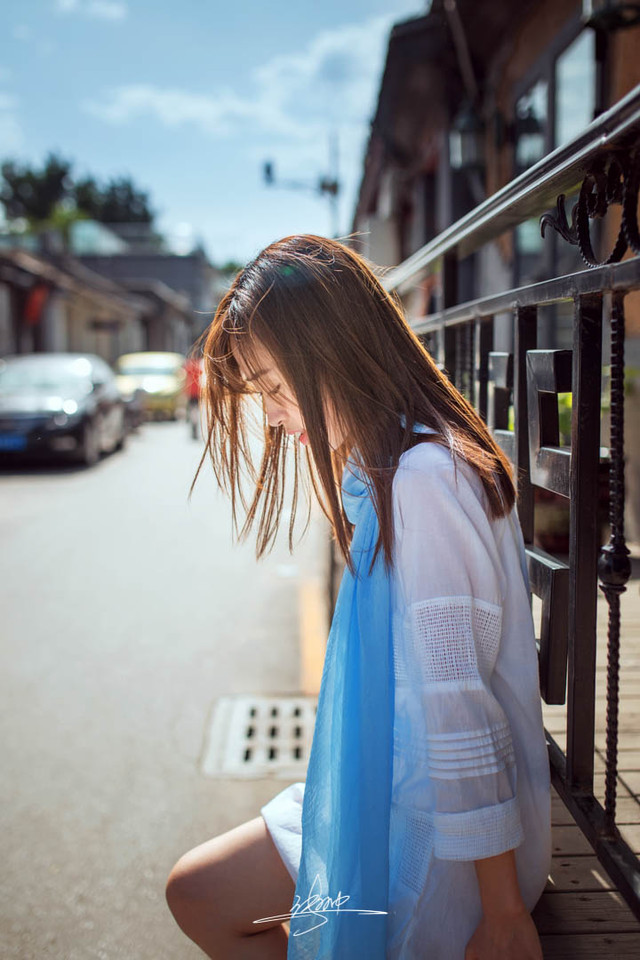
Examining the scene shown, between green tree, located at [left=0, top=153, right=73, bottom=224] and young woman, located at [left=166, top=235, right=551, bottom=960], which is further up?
green tree, located at [left=0, top=153, right=73, bottom=224]

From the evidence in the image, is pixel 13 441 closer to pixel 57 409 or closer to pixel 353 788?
pixel 57 409

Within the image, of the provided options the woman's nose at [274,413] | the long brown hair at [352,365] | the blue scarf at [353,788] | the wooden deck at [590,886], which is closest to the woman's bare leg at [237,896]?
the blue scarf at [353,788]

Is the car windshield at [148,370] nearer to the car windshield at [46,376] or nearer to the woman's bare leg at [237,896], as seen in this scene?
the car windshield at [46,376]

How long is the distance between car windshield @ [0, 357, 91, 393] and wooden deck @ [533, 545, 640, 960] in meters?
10.8

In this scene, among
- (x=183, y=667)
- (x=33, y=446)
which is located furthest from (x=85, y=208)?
(x=183, y=667)

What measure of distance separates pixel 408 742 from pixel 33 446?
34.3ft

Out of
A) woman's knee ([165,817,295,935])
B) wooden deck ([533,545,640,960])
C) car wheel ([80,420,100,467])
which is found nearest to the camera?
wooden deck ([533,545,640,960])

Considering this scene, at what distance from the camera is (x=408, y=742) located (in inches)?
50.5

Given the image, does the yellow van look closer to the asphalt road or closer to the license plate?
the license plate

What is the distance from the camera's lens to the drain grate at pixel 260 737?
313 cm

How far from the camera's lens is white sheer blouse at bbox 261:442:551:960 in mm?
1184

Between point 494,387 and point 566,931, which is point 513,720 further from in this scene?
point 494,387

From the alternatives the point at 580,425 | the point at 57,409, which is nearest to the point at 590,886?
the point at 580,425

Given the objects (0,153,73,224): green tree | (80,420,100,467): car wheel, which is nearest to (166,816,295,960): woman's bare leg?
(80,420,100,467): car wheel
